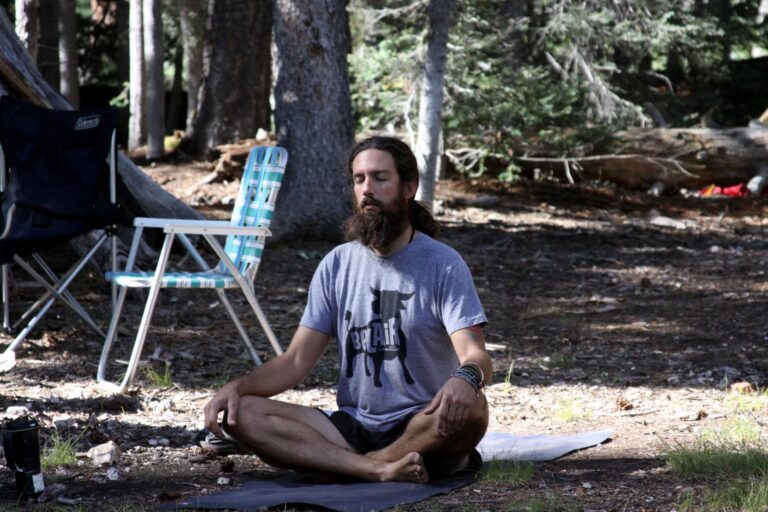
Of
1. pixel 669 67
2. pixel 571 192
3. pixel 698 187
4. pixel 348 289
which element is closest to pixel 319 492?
pixel 348 289

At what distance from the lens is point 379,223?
374cm

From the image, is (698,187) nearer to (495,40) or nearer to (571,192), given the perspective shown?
(571,192)

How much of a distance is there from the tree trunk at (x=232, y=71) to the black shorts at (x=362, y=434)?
36.1ft

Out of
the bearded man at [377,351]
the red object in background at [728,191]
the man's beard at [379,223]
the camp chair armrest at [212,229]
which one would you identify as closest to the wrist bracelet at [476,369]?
the bearded man at [377,351]

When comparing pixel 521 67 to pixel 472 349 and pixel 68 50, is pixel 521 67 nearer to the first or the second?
pixel 68 50

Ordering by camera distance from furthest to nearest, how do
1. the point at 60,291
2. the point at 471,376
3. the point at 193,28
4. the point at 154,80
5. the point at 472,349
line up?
the point at 193,28 → the point at 154,80 → the point at 60,291 → the point at 472,349 → the point at 471,376

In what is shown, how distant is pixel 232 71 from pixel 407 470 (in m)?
11.3

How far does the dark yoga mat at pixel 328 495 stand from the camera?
Result: 3424 mm

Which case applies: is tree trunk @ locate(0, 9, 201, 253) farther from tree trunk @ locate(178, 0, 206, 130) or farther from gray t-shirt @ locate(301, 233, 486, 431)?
tree trunk @ locate(178, 0, 206, 130)

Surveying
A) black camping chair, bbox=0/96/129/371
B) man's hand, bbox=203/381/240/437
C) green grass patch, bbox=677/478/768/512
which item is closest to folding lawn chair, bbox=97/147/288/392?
black camping chair, bbox=0/96/129/371

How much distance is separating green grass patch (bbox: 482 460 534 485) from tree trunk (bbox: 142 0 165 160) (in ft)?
39.2

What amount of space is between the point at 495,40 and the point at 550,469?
9200 mm

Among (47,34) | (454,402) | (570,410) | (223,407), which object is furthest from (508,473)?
(47,34)

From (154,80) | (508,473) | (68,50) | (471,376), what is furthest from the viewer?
(68,50)
